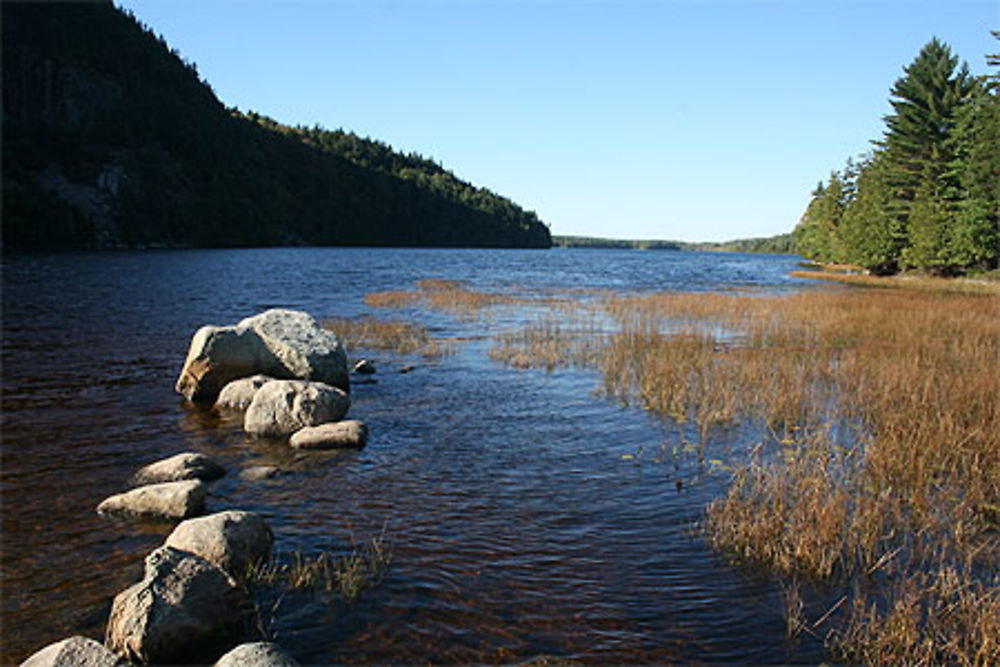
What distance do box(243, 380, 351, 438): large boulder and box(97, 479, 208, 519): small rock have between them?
3.46m

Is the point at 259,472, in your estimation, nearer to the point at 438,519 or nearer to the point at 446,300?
the point at 438,519

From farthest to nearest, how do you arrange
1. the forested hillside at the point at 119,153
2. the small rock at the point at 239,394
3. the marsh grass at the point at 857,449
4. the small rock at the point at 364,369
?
1. the forested hillside at the point at 119,153
2. the small rock at the point at 364,369
3. the small rock at the point at 239,394
4. the marsh grass at the point at 857,449

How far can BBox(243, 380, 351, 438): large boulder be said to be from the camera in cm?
1225

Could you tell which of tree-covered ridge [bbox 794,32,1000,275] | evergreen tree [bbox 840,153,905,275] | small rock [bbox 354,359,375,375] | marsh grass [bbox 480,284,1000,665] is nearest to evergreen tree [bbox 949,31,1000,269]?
tree-covered ridge [bbox 794,32,1000,275]

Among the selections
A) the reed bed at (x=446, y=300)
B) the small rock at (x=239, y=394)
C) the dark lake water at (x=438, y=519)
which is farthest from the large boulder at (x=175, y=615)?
the reed bed at (x=446, y=300)

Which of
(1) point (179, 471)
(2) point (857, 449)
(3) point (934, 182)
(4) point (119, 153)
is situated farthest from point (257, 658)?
(4) point (119, 153)

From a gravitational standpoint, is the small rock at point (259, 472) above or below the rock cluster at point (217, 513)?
below

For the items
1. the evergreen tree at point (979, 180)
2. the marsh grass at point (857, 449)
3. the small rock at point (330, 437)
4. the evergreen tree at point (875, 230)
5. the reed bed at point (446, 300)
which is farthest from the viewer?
the evergreen tree at point (875, 230)

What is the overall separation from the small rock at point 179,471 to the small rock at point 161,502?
78 centimetres

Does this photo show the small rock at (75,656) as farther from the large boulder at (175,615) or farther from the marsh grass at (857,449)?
the marsh grass at (857,449)

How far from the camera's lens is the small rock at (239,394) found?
558 inches

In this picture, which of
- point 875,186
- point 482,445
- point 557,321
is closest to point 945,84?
point 875,186

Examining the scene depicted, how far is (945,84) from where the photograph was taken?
187 feet

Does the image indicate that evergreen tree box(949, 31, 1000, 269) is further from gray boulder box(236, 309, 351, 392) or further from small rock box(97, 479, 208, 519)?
small rock box(97, 479, 208, 519)
